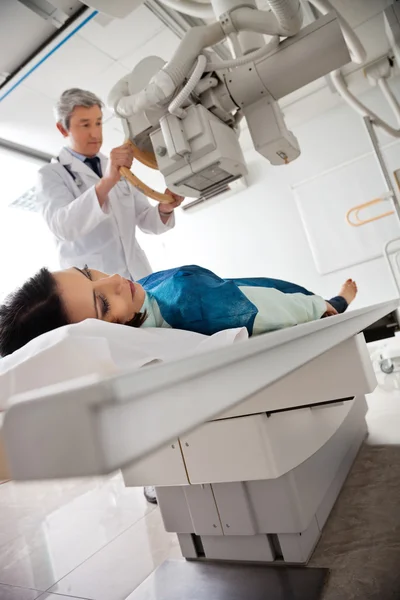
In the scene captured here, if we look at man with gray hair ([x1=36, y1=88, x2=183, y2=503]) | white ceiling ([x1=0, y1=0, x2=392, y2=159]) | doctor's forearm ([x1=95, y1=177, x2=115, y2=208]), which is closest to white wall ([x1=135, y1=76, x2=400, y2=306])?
white ceiling ([x1=0, y1=0, x2=392, y2=159])

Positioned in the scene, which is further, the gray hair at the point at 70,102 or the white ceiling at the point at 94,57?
the white ceiling at the point at 94,57

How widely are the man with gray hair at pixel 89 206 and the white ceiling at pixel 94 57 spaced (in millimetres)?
833

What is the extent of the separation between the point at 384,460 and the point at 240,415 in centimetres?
76

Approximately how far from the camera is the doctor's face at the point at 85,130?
1728mm

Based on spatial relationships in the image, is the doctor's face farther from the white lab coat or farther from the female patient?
the female patient

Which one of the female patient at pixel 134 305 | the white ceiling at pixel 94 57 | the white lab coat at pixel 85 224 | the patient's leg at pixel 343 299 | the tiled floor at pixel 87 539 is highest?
the white ceiling at pixel 94 57

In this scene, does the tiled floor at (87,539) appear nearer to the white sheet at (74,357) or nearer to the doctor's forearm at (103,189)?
the white sheet at (74,357)

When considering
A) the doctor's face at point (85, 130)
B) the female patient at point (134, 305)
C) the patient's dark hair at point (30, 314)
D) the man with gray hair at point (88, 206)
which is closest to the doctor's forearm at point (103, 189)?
the man with gray hair at point (88, 206)

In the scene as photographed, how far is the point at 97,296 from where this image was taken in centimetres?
106

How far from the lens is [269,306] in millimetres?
1117

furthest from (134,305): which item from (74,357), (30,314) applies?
(74,357)

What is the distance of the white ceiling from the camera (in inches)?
93.7

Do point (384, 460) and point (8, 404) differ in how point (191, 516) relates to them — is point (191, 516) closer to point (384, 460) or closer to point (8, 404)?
point (384, 460)

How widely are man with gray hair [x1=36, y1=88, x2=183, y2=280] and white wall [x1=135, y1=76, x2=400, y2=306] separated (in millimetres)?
2419
